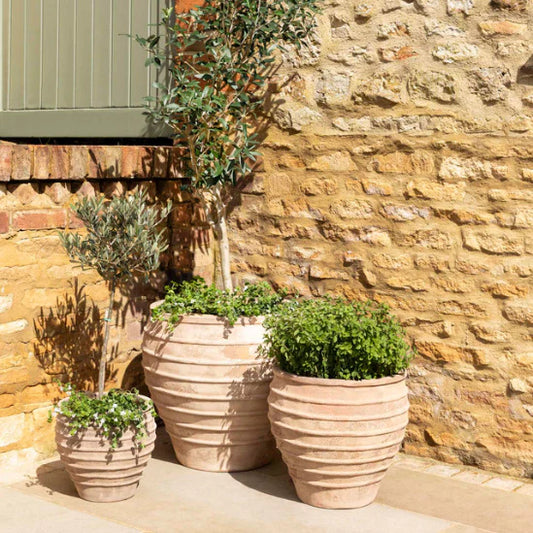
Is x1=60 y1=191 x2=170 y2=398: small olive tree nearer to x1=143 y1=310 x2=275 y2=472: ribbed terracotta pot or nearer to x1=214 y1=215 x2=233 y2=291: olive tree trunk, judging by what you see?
x1=143 y1=310 x2=275 y2=472: ribbed terracotta pot

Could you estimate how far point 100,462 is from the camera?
384cm

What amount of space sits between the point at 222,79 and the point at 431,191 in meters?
1.17

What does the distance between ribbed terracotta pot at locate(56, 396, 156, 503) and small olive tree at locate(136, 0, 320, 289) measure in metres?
1.15

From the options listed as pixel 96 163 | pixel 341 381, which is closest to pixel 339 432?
pixel 341 381

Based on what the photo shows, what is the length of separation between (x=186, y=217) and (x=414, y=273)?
51.7 inches

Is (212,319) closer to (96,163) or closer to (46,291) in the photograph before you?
(46,291)

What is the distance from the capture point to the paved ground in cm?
363

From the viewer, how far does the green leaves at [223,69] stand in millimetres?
4504

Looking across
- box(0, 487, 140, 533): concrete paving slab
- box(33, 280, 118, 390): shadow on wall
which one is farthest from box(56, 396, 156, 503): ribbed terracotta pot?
box(33, 280, 118, 390): shadow on wall

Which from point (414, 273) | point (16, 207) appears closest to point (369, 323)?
point (414, 273)

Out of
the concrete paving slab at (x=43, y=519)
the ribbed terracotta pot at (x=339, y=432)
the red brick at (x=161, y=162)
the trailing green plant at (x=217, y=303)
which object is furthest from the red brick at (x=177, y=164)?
the concrete paving slab at (x=43, y=519)

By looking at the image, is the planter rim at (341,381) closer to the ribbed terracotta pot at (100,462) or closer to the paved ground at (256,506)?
the paved ground at (256,506)

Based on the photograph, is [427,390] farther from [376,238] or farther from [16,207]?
[16,207]

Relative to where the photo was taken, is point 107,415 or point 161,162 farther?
point 161,162
